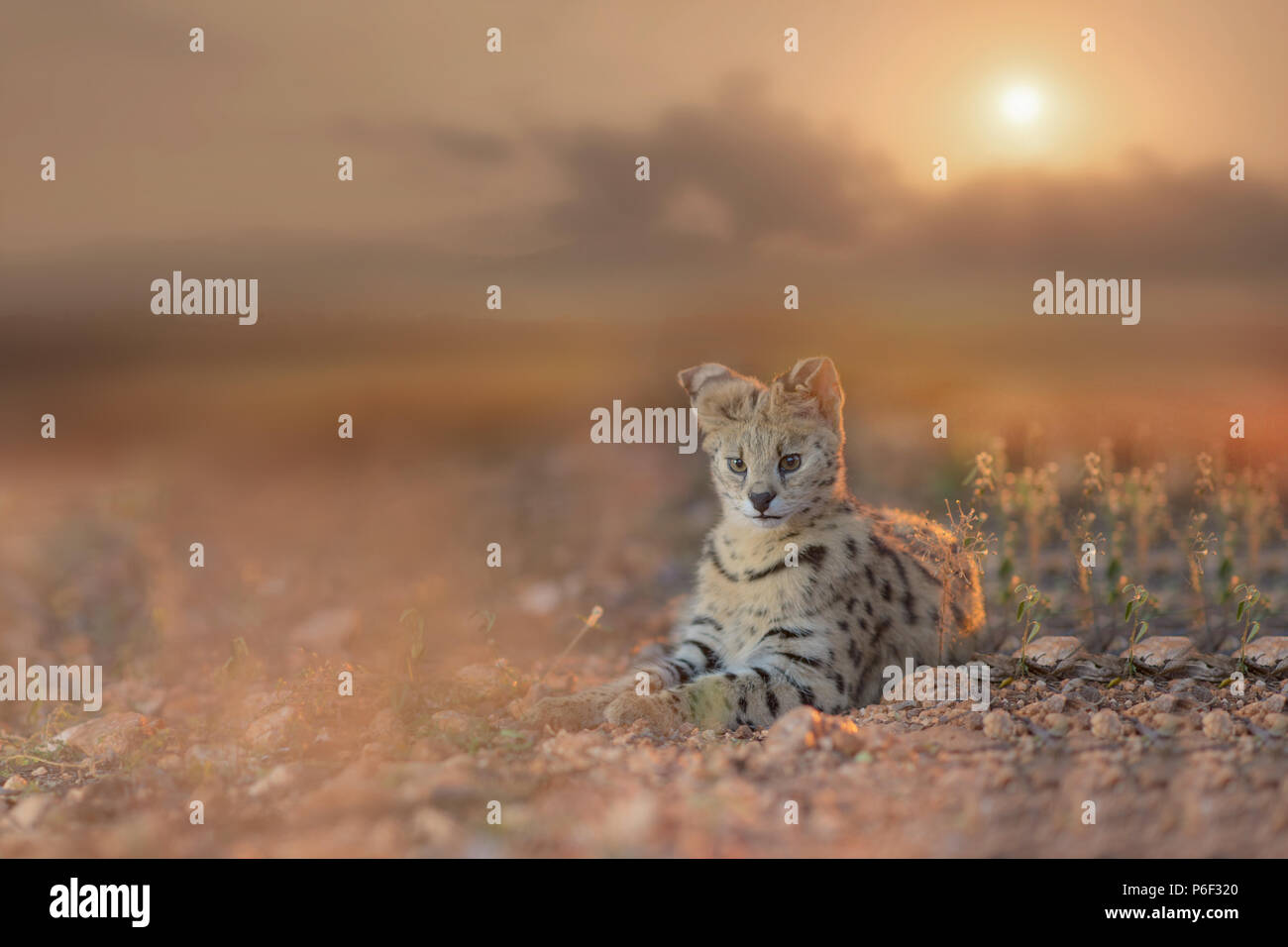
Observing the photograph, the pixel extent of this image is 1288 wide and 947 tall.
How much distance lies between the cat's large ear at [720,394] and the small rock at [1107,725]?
253 centimetres

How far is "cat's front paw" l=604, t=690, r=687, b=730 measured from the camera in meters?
5.86

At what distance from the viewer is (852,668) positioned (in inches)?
249

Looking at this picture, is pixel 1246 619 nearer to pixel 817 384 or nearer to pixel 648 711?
pixel 817 384

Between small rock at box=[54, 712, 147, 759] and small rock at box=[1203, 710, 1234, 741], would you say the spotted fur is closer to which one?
small rock at box=[1203, 710, 1234, 741]

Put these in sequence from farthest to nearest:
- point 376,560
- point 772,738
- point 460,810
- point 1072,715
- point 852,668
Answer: point 376,560 < point 852,668 < point 1072,715 < point 772,738 < point 460,810

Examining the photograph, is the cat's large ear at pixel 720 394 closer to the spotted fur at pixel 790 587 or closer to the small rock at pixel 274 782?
the spotted fur at pixel 790 587

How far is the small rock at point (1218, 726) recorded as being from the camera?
5152 mm

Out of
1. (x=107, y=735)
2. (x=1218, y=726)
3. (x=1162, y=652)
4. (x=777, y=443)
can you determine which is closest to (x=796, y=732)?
(x=777, y=443)

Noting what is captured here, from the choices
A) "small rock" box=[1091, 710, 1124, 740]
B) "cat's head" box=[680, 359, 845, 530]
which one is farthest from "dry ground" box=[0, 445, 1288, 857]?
"cat's head" box=[680, 359, 845, 530]

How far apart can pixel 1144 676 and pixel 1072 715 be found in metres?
1.20

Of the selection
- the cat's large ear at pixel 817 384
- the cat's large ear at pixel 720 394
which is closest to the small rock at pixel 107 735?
the cat's large ear at pixel 720 394

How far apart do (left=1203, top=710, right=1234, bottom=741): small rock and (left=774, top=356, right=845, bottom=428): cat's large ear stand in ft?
8.37
